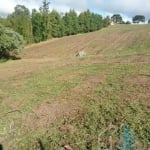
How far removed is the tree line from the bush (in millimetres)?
17139

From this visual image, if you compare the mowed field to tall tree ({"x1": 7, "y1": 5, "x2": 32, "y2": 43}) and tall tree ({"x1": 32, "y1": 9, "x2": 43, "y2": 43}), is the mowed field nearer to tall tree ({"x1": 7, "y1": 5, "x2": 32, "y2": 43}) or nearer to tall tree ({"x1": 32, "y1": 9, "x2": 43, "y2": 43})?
tall tree ({"x1": 7, "y1": 5, "x2": 32, "y2": 43})

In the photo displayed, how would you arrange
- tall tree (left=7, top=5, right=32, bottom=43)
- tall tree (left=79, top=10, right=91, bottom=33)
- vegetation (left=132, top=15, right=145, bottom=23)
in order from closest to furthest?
tall tree (left=7, top=5, right=32, bottom=43), tall tree (left=79, top=10, right=91, bottom=33), vegetation (left=132, top=15, right=145, bottom=23)

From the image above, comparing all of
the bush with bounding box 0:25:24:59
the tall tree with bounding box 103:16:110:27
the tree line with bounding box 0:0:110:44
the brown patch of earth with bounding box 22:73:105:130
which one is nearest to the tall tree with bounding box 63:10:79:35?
the tree line with bounding box 0:0:110:44

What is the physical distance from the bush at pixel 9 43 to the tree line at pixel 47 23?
17.1m

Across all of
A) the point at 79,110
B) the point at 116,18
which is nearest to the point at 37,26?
the point at 79,110

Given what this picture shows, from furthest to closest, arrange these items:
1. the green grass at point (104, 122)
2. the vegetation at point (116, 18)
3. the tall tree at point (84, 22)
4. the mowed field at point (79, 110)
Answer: the vegetation at point (116, 18) → the tall tree at point (84, 22) → the mowed field at point (79, 110) → the green grass at point (104, 122)

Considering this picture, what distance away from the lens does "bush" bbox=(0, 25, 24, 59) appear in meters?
43.6

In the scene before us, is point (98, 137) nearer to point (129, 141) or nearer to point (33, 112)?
point (129, 141)

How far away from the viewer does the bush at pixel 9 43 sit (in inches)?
1717

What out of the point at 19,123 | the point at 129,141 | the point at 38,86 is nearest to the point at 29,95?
the point at 38,86

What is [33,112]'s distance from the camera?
50.9 feet

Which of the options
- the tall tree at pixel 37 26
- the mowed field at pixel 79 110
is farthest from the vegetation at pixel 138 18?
the mowed field at pixel 79 110

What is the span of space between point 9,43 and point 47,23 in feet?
96.9

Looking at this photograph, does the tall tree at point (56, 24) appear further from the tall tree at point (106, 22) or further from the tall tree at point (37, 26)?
the tall tree at point (106, 22)
